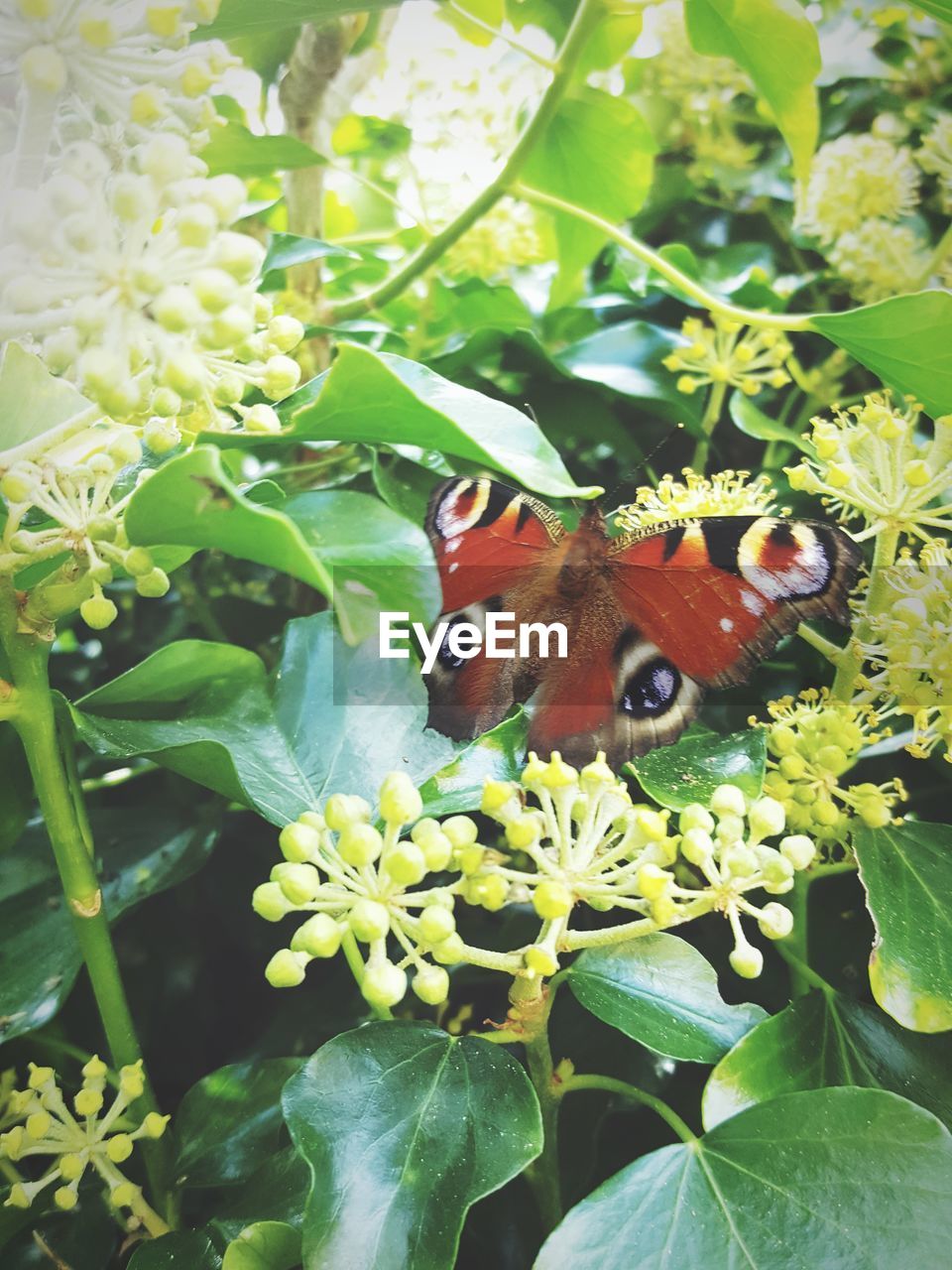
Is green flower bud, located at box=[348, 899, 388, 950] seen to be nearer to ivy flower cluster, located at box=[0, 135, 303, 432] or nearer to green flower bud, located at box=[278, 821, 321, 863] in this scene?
green flower bud, located at box=[278, 821, 321, 863]

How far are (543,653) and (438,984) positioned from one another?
296 millimetres

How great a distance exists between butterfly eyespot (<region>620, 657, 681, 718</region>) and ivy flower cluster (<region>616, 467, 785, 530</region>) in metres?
0.11

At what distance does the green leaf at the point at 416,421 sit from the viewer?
0.47 metres

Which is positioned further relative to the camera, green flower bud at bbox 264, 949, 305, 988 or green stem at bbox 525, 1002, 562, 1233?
green stem at bbox 525, 1002, 562, 1233

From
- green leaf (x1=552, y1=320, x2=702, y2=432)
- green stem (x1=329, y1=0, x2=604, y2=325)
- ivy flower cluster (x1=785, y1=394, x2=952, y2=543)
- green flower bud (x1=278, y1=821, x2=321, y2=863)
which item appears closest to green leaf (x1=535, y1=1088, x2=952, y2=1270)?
green flower bud (x1=278, y1=821, x2=321, y2=863)

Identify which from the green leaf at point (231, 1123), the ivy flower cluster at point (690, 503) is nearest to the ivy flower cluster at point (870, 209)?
the ivy flower cluster at point (690, 503)

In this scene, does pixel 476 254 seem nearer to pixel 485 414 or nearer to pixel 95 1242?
pixel 485 414

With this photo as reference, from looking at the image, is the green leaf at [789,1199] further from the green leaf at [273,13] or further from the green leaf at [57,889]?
the green leaf at [273,13]

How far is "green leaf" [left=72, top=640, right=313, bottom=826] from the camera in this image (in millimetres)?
607

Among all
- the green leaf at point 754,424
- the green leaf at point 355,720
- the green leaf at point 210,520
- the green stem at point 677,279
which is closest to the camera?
the green leaf at point 210,520

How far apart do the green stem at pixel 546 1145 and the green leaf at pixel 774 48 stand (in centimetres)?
73

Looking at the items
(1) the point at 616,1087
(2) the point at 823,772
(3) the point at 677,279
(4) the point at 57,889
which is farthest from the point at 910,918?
(4) the point at 57,889

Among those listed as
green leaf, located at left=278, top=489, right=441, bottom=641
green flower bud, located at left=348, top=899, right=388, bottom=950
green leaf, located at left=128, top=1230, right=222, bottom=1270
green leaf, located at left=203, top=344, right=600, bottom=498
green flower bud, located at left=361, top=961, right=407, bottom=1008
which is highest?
green leaf, located at left=203, top=344, right=600, bottom=498

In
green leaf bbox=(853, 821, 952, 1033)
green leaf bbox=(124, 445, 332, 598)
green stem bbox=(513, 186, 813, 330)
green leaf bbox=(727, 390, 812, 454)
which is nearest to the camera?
green leaf bbox=(124, 445, 332, 598)
